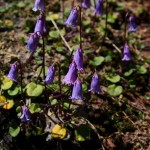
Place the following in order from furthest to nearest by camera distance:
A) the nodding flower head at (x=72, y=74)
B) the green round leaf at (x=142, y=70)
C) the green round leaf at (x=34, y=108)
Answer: the green round leaf at (x=142, y=70)
the green round leaf at (x=34, y=108)
the nodding flower head at (x=72, y=74)

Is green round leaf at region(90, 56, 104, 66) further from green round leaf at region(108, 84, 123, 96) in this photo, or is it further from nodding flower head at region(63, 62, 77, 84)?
nodding flower head at region(63, 62, 77, 84)

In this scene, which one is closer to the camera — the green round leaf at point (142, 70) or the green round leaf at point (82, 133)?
the green round leaf at point (82, 133)

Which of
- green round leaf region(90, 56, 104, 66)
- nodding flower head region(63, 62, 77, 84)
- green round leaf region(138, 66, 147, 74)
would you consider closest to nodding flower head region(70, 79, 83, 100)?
nodding flower head region(63, 62, 77, 84)

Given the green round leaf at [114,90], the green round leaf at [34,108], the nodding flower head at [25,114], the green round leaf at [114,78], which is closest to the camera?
the nodding flower head at [25,114]

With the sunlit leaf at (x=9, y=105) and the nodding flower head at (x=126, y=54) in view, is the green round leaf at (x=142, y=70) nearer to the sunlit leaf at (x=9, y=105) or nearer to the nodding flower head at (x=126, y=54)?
the nodding flower head at (x=126, y=54)

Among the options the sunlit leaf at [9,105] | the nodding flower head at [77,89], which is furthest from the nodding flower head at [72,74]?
the sunlit leaf at [9,105]

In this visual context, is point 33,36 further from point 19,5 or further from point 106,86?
point 19,5
